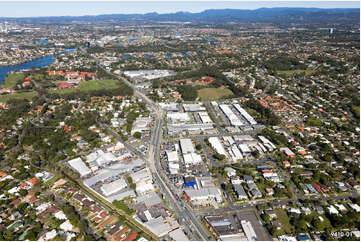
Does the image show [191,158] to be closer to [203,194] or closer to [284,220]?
[203,194]

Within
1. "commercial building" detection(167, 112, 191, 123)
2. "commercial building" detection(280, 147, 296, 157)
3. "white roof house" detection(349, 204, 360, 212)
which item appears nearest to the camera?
"white roof house" detection(349, 204, 360, 212)

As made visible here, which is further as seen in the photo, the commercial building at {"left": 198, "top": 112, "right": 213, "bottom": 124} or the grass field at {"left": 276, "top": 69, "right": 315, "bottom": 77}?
the grass field at {"left": 276, "top": 69, "right": 315, "bottom": 77}

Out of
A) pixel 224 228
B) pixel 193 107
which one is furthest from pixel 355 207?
pixel 193 107

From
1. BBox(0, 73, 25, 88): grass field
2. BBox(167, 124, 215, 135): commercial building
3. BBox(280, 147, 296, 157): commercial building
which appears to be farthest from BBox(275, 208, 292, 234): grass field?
BBox(0, 73, 25, 88): grass field

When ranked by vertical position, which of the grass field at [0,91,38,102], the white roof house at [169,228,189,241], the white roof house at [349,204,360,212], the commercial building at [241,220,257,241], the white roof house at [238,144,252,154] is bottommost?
the white roof house at [349,204,360,212]

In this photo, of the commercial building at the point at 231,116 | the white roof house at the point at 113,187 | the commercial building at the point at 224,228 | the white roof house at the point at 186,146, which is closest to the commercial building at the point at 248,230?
the commercial building at the point at 224,228

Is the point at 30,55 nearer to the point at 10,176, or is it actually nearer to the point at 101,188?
the point at 10,176

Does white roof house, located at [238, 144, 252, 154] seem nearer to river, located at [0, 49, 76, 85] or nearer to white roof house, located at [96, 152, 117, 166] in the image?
white roof house, located at [96, 152, 117, 166]

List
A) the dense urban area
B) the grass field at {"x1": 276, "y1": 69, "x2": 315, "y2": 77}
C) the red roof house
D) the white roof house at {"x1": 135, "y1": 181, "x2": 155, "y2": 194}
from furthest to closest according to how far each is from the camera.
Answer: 1. the grass field at {"x1": 276, "y1": 69, "x2": 315, "y2": 77}
2. the red roof house
3. the white roof house at {"x1": 135, "y1": 181, "x2": 155, "y2": 194}
4. the dense urban area
